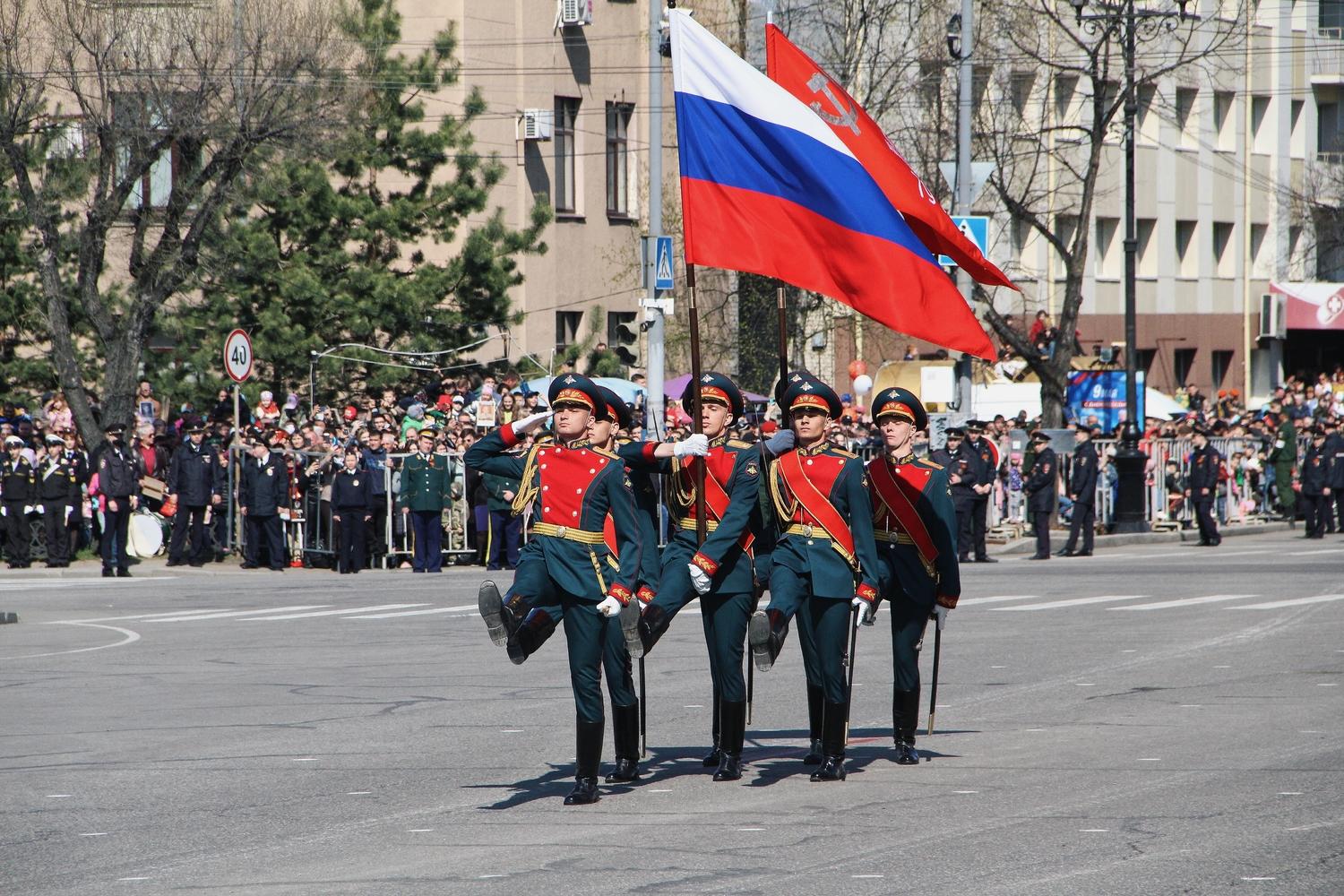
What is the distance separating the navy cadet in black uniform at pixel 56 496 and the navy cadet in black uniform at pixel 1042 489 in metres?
13.0

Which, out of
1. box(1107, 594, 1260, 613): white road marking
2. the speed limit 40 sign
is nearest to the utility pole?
the speed limit 40 sign

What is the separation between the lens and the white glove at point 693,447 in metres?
9.35

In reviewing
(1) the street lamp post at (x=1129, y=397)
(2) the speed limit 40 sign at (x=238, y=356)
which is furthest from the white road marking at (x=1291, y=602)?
(2) the speed limit 40 sign at (x=238, y=356)

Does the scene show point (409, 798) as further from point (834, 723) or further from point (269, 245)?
point (269, 245)

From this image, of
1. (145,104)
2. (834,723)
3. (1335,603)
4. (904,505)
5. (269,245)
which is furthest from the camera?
(269,245)

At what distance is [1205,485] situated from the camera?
30.1 metres

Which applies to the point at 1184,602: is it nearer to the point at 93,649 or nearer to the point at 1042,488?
the point at 1042,488

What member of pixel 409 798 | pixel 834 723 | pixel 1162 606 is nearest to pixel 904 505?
pixel 834 723

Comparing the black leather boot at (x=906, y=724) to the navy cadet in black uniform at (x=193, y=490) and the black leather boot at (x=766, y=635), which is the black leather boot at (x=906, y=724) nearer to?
the black leather boot at (x=766, y=635)

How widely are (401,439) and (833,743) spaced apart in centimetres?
1859

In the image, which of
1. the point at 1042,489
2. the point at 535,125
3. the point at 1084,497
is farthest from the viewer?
the point at 535,125

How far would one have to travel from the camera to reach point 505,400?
30.0 m

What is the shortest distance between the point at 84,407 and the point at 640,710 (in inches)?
824

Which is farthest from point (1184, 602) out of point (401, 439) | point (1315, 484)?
point (1315, 484)
